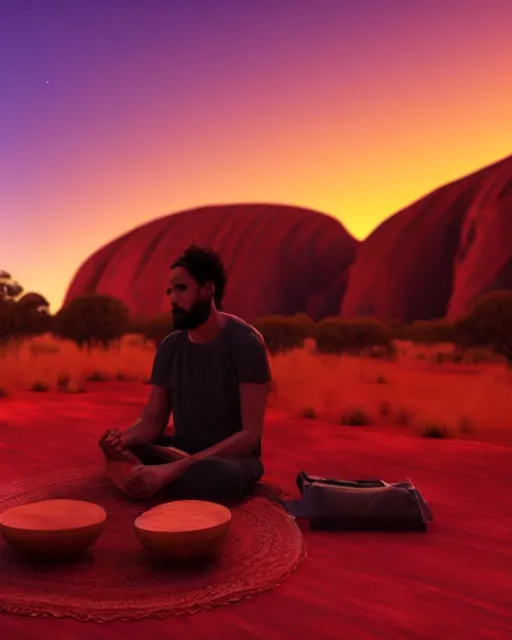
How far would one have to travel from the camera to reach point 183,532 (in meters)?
2.72

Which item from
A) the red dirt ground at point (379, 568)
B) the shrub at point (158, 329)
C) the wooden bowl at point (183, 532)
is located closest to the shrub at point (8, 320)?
the shrub at point (158, 329)

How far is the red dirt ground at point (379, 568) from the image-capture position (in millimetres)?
2322

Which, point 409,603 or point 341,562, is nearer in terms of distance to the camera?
point 409,603

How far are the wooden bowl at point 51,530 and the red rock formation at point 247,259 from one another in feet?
107

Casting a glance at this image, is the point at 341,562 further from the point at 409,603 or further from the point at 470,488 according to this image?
the point at 470,488

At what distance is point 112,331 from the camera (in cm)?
2211

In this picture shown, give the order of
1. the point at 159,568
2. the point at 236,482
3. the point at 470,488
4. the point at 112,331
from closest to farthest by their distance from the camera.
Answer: the point at 159,568 < the point at 236,482 < the point at 470,488 < the point at 112,331

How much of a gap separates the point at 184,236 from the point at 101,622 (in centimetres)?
4339

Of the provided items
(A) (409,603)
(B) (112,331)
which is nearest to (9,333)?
(B) (112,331)

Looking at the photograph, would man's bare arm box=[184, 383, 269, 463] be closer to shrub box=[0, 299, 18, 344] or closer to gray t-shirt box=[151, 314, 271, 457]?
gray t-shirt box=[151, 314, 271, 457]

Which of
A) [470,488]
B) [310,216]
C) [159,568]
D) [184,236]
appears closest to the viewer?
[159,568]

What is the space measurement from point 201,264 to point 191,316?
12.6 inches

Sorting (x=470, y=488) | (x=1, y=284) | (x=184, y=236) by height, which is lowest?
(x=470, y=488)

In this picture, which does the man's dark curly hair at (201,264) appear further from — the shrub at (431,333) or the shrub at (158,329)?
the shrub at (431,333)
